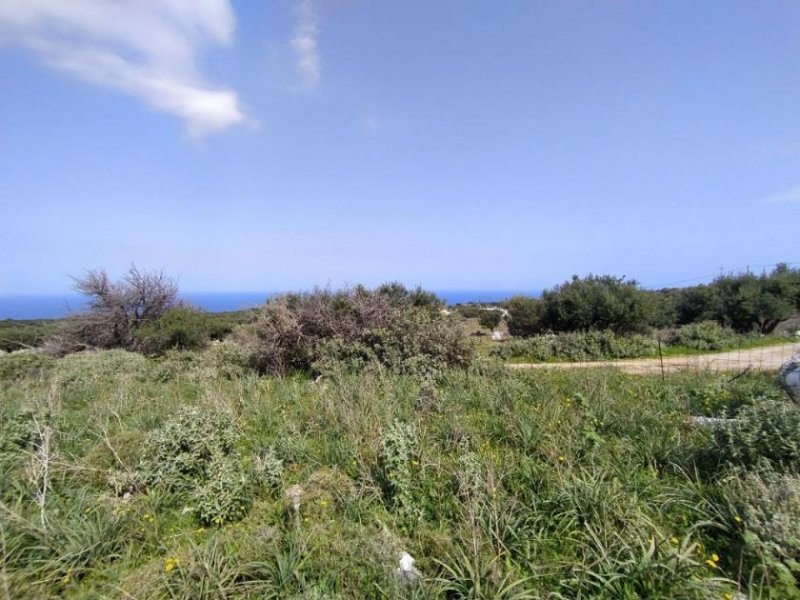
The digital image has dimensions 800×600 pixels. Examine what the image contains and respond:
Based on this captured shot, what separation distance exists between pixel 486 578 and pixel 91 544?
2.84m

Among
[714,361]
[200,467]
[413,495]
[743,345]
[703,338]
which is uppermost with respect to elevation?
[200,467]

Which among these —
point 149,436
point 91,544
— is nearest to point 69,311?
point 149,436

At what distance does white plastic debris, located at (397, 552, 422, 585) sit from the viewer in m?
2.55

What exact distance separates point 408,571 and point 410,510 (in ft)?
2.16

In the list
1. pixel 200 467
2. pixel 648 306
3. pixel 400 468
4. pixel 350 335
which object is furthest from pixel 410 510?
pixel 648 306

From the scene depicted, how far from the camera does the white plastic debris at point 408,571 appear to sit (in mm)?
2553

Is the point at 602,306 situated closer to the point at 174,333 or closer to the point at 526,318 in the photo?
the point at 526,318

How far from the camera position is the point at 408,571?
2.63m

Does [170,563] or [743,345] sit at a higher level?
[170,563]

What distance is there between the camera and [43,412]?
15.3ft

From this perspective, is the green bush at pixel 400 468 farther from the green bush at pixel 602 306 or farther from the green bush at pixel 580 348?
the green bush at pixel 602 306

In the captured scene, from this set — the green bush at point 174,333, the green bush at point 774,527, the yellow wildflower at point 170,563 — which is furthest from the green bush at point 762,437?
the green bush at point 174,333

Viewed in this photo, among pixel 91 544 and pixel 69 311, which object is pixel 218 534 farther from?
pixel 69 311

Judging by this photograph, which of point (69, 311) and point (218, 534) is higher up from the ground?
point (69, 311)
